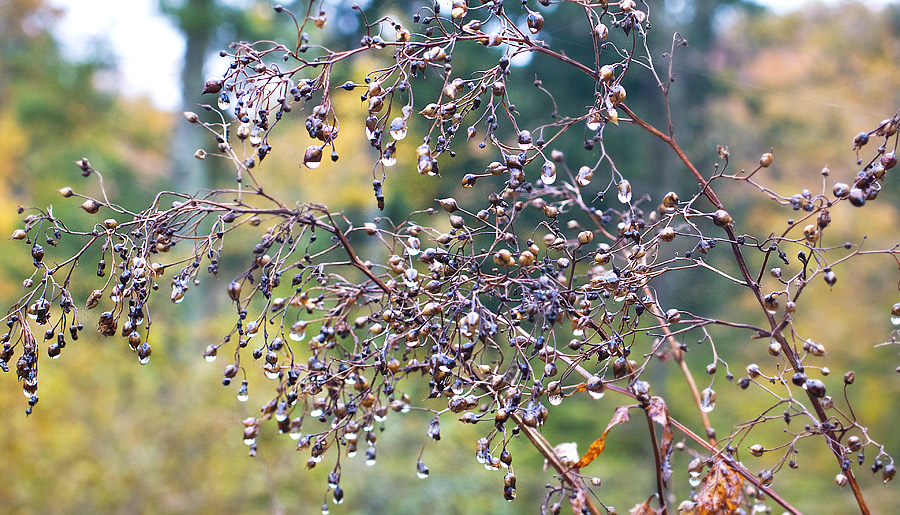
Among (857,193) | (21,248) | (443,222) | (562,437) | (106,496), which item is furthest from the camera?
(21,248)

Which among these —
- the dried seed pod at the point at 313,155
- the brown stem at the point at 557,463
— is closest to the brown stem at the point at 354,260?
the dried seed pod at the point at 313,155

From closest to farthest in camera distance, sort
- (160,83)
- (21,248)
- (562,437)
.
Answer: (562,437) → (21,248) → (160,83)

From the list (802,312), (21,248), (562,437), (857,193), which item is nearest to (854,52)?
(802,312)

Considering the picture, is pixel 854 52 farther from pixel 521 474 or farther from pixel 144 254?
pixel 144 254

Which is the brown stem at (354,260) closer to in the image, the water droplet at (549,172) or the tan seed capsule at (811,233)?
the water droplet at (549,172)

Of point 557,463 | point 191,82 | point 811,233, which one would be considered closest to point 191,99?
point 191,82
